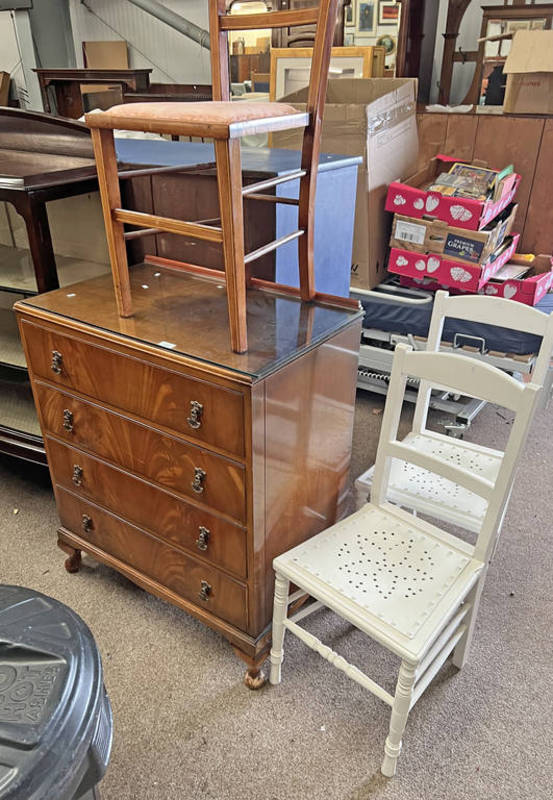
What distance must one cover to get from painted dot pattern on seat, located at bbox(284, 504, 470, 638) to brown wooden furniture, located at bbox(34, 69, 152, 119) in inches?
150

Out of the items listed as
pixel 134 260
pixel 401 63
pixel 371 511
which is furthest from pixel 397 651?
pixel 401 63

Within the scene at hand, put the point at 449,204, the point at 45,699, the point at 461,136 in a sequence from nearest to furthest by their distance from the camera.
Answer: the point at 45,699 → the point at 449,204 → the point at 461,136

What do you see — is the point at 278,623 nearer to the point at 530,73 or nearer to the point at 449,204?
the point at 449,204

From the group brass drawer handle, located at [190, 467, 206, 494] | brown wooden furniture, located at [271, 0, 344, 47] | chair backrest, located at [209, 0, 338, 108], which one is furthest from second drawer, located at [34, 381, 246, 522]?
brown wooden furniture, located at [271, 0, 344, 47]

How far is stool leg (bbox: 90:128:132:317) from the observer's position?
1329 mm

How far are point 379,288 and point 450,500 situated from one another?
1472 mm

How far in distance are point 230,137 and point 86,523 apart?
1.22 m

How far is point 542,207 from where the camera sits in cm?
295

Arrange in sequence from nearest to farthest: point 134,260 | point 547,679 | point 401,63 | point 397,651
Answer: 1. point 397,651
2. point 547,679
3. point 134,260
4. point 401,63

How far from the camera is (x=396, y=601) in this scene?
1.30 m

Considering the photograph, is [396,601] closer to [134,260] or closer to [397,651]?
[397,651]

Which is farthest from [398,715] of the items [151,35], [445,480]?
[151,35]

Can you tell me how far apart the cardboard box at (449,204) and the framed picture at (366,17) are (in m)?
2.44

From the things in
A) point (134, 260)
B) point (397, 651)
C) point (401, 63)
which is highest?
point (401, 63)
